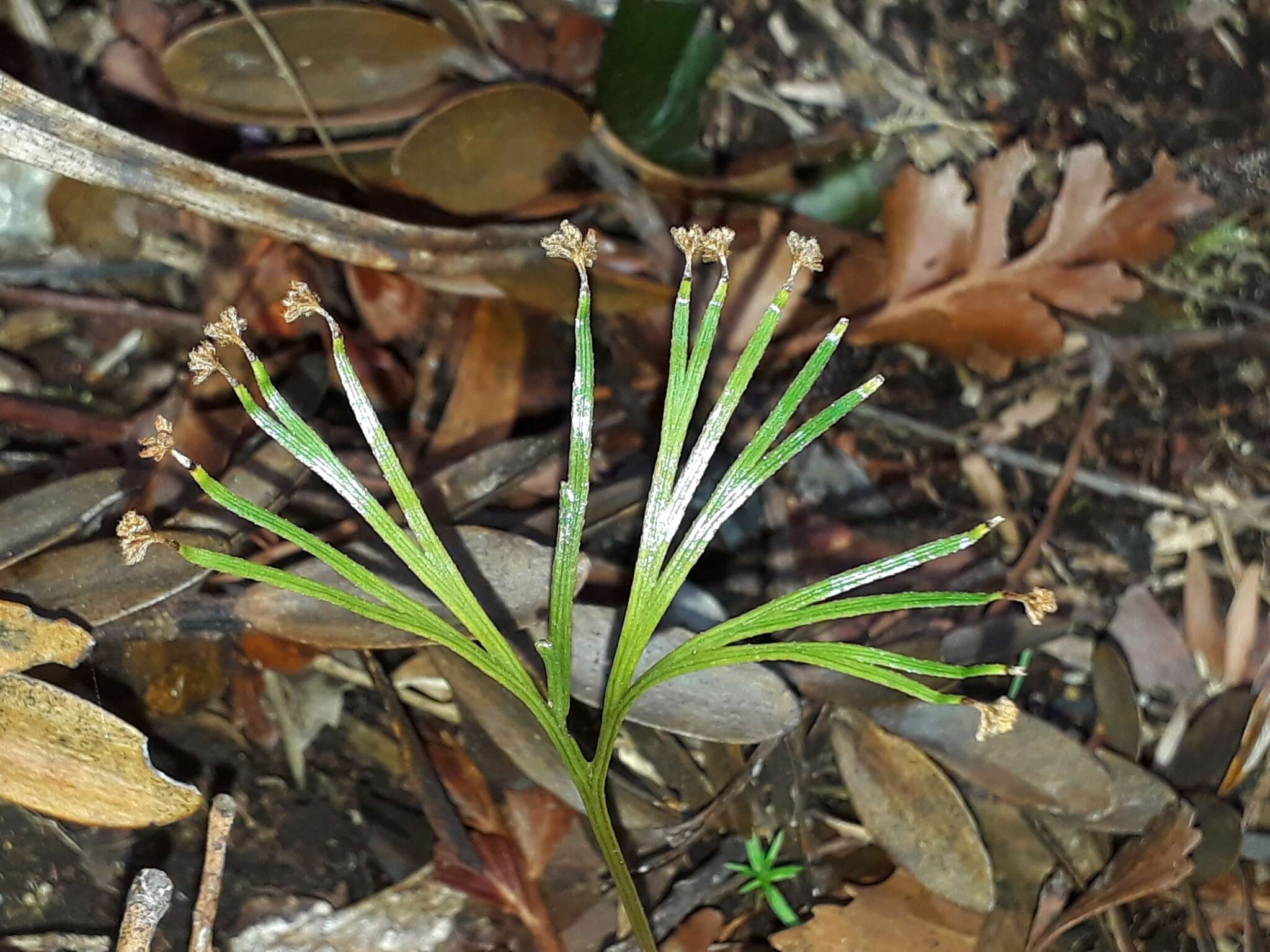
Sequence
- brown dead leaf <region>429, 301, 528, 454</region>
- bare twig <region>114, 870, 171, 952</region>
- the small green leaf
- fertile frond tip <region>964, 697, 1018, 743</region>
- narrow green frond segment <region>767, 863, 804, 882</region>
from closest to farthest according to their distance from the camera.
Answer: fertile frond tip <region>964, 697, 1018, 743</region> → bare twig <region>114, 870, 171, 952</region> → narrow green frond segment <region>767, 863, 804, 882</region> → brown dead leaf <region>429, 301, 528, 454</region> → the small green leaf

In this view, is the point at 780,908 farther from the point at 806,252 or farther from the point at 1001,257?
the point at 1001,257

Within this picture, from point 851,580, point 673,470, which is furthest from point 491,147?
point 851,580

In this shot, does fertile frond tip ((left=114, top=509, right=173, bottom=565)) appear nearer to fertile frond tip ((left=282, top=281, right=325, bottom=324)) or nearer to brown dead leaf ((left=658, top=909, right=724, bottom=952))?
fertile frond tip ((left=282, top=281, right=325, bottom=324))

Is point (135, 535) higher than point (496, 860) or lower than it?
higher

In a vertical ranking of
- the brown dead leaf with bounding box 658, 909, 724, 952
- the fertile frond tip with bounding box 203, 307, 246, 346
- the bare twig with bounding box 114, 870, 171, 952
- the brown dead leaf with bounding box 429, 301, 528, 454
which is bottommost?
the brown dead leaf with bounding box 658, 909, 724, 952

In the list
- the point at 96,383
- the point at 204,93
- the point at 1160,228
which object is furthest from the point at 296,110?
the point at 1160,228

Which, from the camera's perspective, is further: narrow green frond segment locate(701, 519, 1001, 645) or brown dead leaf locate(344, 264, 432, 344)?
brown dead leaf locate(344, 264, 432, 344)

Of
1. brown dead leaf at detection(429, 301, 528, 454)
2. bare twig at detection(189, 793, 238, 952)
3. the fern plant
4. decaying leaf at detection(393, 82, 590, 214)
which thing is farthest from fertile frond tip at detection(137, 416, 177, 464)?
decaying leaf at detection(393, 82, 590, 214)
